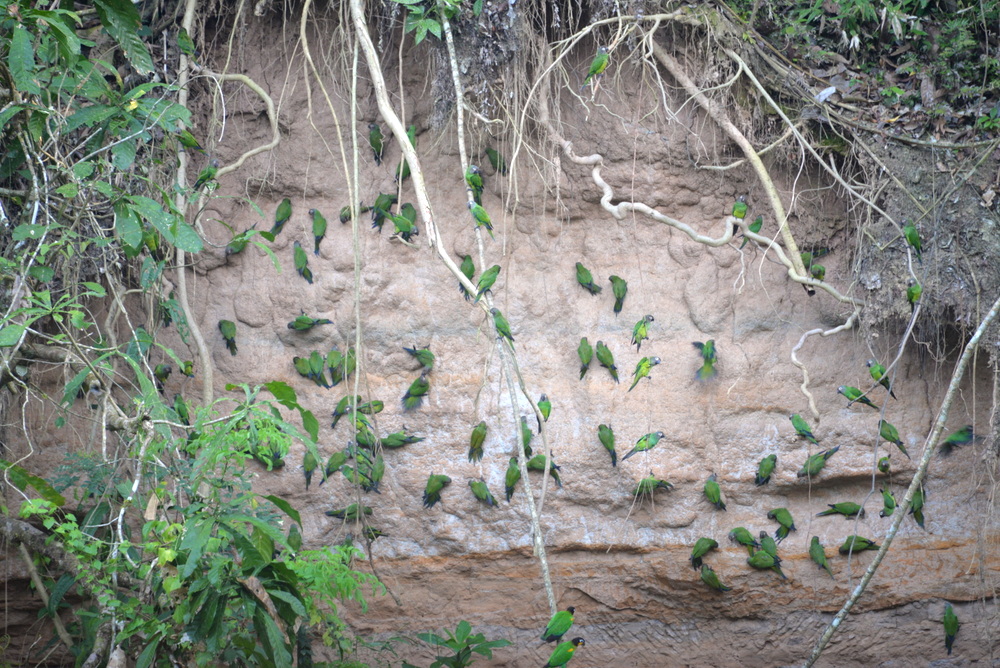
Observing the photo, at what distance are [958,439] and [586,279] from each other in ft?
7.18

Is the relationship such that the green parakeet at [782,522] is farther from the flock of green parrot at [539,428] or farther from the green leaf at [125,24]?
the green leaf at [125,24]

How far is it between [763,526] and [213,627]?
10.3 feet

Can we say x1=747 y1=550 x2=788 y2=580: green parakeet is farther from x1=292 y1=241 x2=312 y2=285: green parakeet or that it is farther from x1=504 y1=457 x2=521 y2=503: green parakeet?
x1=292 y1=241 x2=312 y2=285: green parakeet

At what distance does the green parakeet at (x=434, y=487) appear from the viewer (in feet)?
15.4

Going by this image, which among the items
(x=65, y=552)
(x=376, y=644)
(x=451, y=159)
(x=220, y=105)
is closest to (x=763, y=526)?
(x=376, y=644)

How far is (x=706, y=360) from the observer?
4734 mm

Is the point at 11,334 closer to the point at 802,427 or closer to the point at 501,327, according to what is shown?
the point at 501,327

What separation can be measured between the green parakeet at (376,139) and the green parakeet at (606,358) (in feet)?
5.55

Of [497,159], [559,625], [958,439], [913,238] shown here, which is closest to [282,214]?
[497,159]

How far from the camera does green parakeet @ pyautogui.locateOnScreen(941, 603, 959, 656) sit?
445 cm

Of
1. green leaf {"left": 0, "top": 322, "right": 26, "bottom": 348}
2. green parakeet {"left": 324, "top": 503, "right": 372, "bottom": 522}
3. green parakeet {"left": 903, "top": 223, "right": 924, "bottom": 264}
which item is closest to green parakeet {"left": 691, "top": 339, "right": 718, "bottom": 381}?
green parakeet {"left": 903, "top": 223, "right": 924, "bottom": 264}

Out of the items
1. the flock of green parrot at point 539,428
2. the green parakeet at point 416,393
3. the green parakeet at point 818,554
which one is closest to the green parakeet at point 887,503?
the flock of green parrot at point 539,428

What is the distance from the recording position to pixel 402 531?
4.75m

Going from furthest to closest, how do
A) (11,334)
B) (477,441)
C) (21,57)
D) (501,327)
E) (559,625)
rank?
(477,441) → (559,625) → (501,327) → (11,334) → (21,57)
